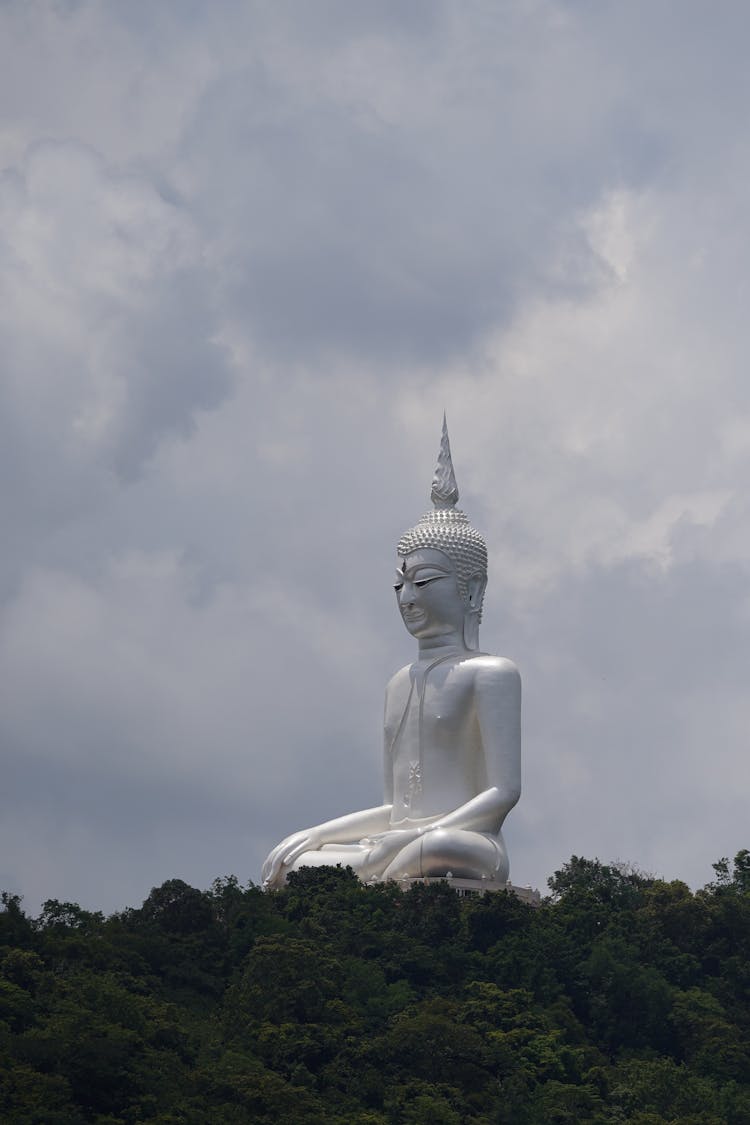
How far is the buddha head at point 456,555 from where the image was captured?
41.4 metres

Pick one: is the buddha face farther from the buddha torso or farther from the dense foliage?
the dense foliage

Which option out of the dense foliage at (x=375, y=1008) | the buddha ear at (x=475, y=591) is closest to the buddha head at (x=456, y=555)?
the buddha ear at (x=475, y=591)

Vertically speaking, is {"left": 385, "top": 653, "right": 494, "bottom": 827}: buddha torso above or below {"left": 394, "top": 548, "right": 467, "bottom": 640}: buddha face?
below

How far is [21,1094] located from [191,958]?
21.0 ft

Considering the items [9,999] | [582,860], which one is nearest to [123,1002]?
[9,999]

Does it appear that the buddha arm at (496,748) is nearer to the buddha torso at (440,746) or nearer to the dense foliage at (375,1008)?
the buddha torso at (440,746)

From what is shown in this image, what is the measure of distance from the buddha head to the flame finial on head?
0.36 m

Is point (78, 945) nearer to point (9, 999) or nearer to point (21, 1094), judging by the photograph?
point (9, 999)

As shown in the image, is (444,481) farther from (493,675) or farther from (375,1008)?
(375,1008)

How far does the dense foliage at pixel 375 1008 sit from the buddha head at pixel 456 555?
427 cm

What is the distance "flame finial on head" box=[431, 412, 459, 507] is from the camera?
140 feet

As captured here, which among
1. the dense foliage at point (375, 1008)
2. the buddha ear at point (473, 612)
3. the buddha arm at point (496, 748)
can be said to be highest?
the buddha ear at point (473, 612)

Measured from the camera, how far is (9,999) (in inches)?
1294

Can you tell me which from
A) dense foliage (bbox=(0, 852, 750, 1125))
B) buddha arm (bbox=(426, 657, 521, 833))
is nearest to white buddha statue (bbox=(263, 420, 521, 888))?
buddha arm (bbox=(426, 657, 521, 833))
